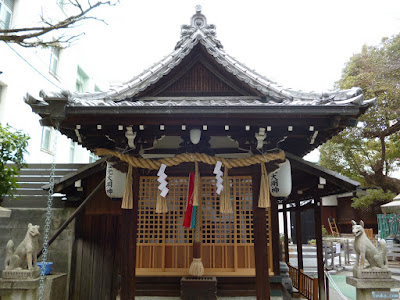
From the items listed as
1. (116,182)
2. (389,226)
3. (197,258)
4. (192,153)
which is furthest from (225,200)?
(389,226)

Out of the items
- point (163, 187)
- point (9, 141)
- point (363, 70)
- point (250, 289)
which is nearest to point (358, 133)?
point (363, 70)

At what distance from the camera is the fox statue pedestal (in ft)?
A: 19.0

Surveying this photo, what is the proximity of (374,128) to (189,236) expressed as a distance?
1567 centimetres

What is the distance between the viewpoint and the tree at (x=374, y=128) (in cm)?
1714

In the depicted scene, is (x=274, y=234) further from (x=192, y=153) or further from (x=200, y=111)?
(x=200, y=111)

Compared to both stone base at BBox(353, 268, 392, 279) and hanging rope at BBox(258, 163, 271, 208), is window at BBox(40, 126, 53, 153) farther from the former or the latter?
stone base at BBox(353, 268, 392, 279)

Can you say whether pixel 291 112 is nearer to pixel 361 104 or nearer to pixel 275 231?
pixel 361 104

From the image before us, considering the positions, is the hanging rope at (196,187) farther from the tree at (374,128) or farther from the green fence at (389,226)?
the green fence at (389,226)

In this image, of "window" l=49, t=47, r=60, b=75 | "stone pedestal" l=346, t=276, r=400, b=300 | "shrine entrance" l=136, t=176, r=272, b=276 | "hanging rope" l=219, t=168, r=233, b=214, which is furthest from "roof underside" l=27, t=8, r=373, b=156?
"window" l=49, t=47, r=60, b=75

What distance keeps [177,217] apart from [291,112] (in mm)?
3855

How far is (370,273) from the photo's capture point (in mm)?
5953

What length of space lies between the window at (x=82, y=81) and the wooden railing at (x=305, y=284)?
50.2ft

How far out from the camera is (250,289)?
23.1 ft

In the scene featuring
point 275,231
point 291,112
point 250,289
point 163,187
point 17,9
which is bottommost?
point 250,289
